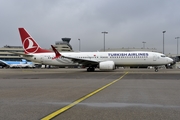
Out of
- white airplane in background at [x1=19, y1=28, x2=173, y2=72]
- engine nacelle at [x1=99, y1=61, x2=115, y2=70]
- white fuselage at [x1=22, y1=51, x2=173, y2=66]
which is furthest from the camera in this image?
white fuselage at [x1=22, y1=51, x2=173, y2=66]

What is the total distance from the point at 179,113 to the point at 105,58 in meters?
29.4

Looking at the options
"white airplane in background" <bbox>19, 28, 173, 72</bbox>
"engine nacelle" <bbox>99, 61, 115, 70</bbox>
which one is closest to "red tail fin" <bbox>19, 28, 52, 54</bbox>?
"white airplane in background" <bbox>19, 28, 173, 72</bbox>

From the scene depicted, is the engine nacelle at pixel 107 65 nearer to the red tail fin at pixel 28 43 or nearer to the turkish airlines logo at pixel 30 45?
the red tail fin at pixel 28 43

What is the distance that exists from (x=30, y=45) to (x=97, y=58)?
37.9ft

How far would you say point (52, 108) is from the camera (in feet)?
21.3

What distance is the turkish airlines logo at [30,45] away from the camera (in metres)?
37.6

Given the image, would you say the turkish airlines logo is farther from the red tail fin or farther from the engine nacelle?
the engine nacelle

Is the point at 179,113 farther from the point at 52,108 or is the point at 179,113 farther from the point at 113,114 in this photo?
the point at 52,108

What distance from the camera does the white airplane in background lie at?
33.4 metres

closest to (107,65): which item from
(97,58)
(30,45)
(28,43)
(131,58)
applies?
(97,58)

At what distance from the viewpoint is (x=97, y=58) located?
3575cm

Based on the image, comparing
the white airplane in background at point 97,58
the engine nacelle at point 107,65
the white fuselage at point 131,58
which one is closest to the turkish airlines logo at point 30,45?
the white airplane in background at point 97,58

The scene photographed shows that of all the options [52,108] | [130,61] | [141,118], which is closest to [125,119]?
[141,118]

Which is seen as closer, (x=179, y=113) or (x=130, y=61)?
(x=179, y=113)
